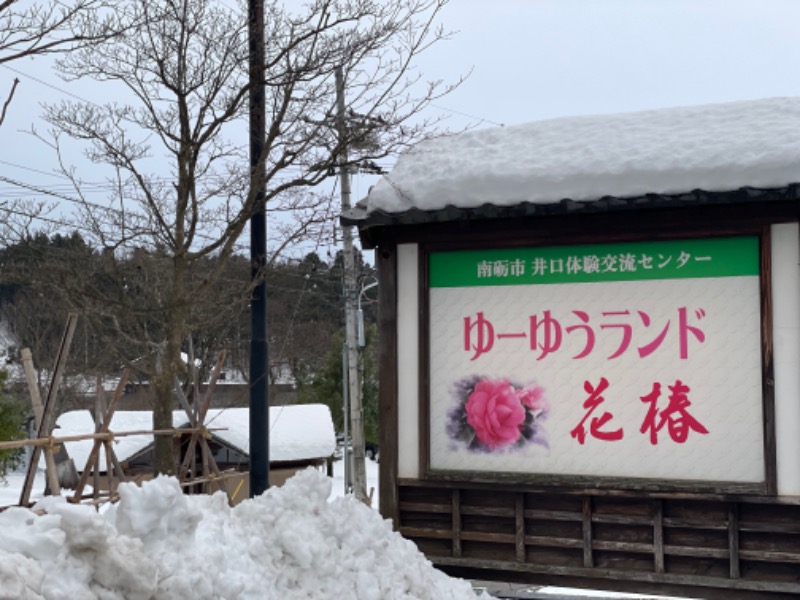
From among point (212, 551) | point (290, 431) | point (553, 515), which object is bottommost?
point (290, 431)

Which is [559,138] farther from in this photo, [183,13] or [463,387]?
[183,13]

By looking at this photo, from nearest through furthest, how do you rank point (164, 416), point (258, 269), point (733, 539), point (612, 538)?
point (733, 539) → point (612, 538) → point (258, 269) → point (164, 416)

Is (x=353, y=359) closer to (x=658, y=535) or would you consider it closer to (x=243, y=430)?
(x=243, y=430)

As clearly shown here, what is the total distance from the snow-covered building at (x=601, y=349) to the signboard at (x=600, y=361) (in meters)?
0.02

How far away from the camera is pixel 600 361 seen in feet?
24.5

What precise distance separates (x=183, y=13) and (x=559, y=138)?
13.8ft

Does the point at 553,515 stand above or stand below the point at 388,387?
below

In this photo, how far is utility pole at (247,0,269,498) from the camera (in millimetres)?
8719

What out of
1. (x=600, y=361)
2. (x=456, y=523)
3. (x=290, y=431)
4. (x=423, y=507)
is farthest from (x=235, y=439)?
(x=600, y=361)

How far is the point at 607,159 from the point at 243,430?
1697 centimetres

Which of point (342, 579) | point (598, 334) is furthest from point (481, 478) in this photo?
point (342, 579)

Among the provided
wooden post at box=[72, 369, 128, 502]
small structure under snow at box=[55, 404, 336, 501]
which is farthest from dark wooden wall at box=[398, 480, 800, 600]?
small structure under snow at box=[55, 404, 336, 501]

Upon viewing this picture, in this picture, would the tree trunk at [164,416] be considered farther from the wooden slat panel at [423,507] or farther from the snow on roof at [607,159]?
the snow on roof at [607,159]

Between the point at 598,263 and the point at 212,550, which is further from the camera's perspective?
the point at 598,263
